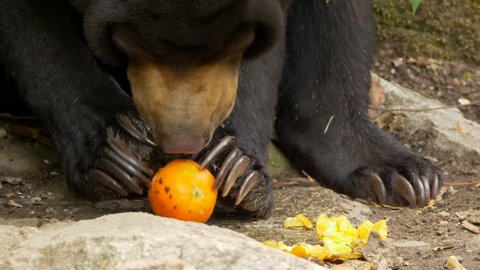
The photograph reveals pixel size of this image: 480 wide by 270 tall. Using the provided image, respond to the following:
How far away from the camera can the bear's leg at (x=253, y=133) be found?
4.53 m

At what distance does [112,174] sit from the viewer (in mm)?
4527

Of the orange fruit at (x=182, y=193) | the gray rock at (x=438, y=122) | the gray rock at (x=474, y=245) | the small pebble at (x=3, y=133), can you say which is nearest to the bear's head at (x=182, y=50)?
the orange fruit at (x=182, y=193)

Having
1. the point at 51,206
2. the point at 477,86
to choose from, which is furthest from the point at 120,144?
the point at 477,86

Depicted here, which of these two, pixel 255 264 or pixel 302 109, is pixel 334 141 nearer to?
pixel 302 109

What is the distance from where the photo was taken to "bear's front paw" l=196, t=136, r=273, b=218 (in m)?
4.44

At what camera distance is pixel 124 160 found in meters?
4.49

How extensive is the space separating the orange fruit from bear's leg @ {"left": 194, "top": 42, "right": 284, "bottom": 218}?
0.18 m

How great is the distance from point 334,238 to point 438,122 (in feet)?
7.66

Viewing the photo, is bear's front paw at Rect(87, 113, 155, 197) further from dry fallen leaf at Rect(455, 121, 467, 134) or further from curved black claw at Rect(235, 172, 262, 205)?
dry fallen leaf at Rect(455, 121, 467, 134)

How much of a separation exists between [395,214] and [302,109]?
3.06ft

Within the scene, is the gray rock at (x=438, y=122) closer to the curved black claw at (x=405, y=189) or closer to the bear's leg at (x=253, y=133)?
the curved black claw at (x=405, y=189)

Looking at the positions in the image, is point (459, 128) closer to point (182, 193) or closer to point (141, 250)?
point (182, 193)

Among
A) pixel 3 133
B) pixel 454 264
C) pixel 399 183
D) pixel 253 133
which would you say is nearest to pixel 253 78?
pixel 253 133

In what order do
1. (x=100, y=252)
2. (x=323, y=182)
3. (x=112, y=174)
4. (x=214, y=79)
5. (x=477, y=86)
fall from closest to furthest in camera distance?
1. (x=100, y=252)
2. (x=214, y=79)
3. (x=112, y=174)
4. (x=323, y=182)
5. (x=477, y=86)
